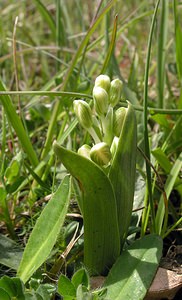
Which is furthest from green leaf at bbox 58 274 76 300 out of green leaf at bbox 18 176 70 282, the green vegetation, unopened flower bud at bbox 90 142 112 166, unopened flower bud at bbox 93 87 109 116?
unopened flower bud at bbox 93 87 109 116

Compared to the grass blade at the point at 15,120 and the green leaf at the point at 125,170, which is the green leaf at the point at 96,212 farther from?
the grass blade at the point at 15,120

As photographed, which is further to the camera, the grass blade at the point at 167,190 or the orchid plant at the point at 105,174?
the grass blade at the point at 167,190

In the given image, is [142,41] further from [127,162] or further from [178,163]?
[127,162]

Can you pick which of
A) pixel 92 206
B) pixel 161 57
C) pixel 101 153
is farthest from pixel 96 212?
pixel 161 57

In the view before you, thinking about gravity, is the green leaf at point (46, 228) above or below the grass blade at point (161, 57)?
below

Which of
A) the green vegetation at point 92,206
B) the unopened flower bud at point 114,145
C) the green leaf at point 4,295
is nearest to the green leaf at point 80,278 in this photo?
the green vegetation at point 92,206

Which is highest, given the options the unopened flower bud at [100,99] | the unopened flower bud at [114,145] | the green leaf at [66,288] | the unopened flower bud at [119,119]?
the unopened flower bud at [100,99]

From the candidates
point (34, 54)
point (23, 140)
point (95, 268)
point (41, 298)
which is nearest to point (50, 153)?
point (23, 140)
